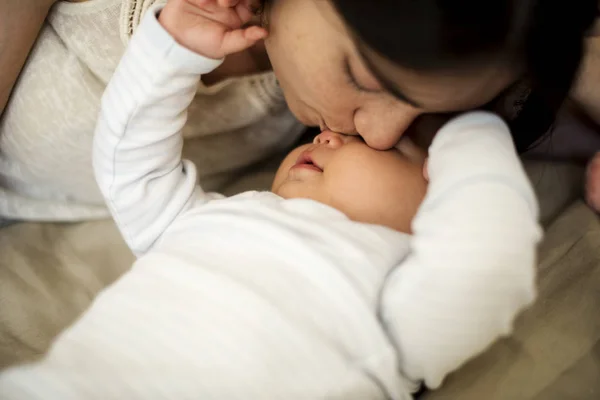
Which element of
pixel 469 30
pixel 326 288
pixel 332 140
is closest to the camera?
pixel 469 30

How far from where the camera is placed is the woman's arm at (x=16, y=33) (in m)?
0.68

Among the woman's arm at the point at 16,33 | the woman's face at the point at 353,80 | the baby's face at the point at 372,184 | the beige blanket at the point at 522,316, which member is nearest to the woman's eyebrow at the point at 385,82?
the woman's face at the point at 353,80

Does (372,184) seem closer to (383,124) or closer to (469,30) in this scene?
(383,124)

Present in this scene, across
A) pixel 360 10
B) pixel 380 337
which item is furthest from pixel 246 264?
A: pixel 360 10

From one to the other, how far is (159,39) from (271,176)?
13.5 inches

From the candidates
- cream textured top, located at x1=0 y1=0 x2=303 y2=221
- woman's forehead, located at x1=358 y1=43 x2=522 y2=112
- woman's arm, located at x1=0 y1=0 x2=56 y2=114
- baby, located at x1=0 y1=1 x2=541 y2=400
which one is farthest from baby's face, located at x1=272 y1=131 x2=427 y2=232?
woman's arm, located at x1=0 y1=0 x2=56 y2=114

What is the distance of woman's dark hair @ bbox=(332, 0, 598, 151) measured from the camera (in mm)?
446

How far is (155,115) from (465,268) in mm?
417

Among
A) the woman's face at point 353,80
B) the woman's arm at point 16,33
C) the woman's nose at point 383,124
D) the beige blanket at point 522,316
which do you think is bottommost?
the beige blanket at point 522,316

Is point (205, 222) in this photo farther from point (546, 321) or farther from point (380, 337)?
point (546, 321)

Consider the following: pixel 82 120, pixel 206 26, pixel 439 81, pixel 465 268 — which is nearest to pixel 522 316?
pixel 465 268

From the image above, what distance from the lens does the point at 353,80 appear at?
0.55 metres

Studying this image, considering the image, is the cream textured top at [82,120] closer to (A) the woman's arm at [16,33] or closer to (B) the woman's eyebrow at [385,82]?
(A) the woman's arm at [16,33]

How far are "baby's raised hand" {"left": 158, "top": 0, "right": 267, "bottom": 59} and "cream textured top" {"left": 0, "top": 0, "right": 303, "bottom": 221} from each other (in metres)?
0.10
